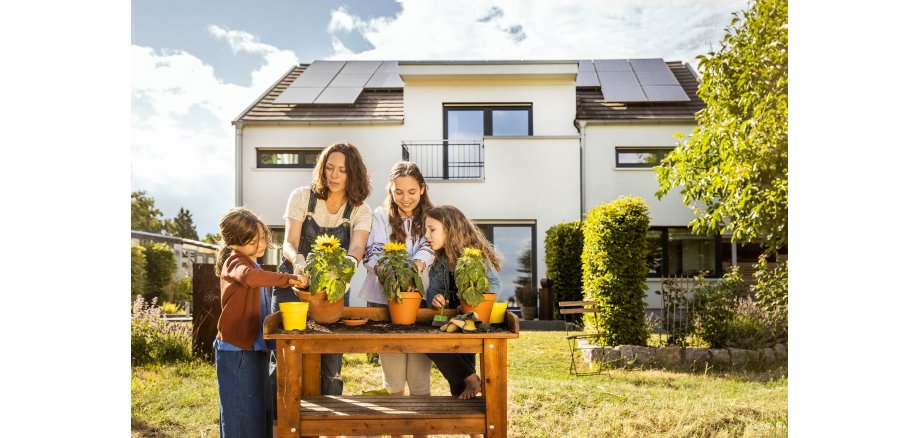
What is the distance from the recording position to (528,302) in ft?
26.6

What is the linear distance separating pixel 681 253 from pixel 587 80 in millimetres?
2850

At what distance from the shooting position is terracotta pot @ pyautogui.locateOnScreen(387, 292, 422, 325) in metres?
2.06

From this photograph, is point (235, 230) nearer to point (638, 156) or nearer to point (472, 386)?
point (472, 386)

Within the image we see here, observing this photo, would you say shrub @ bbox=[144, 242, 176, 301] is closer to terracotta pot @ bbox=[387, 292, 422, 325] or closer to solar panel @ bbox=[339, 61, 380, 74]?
solar panel @ bbox=[339, 61, 380, 74]

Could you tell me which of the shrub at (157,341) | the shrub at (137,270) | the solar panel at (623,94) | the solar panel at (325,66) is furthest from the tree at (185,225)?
the shrub at (157,341)

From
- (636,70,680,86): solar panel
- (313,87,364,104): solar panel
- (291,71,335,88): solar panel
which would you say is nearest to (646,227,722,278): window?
(636,70,680,86): solar panel

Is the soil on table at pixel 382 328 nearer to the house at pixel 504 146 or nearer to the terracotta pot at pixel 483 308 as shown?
the terracotta pot at pixel 483 308

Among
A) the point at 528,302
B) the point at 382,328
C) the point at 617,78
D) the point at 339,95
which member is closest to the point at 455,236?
the point at 382,328

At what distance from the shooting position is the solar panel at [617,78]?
31.6ft

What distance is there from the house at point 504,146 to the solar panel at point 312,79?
387 mm

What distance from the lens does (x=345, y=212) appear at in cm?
246

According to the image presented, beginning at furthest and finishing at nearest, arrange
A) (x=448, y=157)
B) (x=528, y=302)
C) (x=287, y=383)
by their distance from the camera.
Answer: (x=448, y=157) → (x=528, y=302) → (x=287, y=383)
